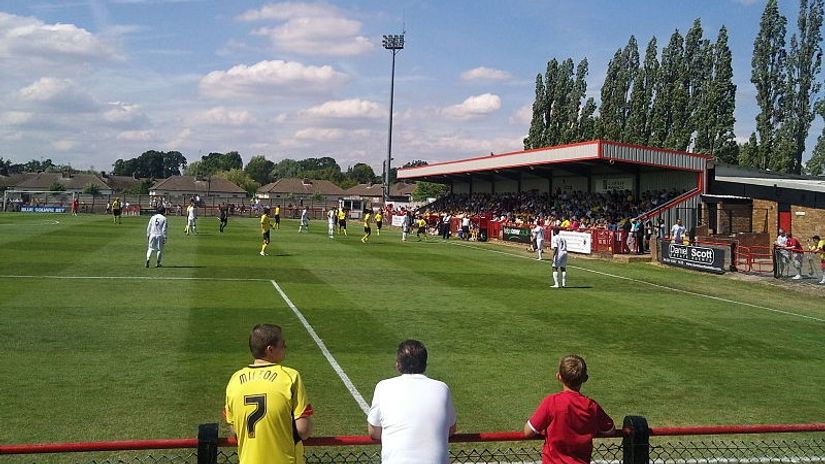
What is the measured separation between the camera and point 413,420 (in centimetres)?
421

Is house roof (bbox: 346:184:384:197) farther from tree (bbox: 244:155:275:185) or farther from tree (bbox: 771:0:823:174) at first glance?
tree (bbox: 771:0:823:174)

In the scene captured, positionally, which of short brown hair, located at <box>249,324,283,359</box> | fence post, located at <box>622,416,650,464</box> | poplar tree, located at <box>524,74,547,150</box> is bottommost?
fence post, located at <box>622,416,650,464</box>

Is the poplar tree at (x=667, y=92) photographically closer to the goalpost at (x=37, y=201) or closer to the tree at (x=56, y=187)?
the goalpost at (x=37, y=201)

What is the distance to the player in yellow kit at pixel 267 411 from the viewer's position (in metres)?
4.28

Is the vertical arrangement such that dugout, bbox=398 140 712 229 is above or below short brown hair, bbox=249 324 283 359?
above

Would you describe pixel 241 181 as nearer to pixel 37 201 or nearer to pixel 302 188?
pixel 302 188

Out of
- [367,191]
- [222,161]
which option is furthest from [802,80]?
[222,161]

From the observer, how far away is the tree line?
5297 cm

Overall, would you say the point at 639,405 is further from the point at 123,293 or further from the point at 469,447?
the point at 123,293

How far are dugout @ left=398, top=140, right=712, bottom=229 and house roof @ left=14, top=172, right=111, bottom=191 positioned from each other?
283 ft

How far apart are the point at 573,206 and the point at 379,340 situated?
33.5 meters

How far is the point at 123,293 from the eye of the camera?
17219 millimetres

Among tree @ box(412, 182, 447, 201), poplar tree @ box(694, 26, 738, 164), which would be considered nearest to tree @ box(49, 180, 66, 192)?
tree @ box(412, 182, 447, 201)

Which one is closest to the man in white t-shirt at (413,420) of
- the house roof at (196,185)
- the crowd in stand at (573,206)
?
the crowd in stand at (573,206)
